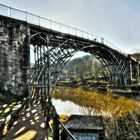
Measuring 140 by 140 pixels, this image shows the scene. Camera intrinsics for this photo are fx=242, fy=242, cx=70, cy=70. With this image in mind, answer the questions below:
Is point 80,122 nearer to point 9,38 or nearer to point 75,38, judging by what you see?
point 9,38

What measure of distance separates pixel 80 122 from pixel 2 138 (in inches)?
220

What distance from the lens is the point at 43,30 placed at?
2447 cm

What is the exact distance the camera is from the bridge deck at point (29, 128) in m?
10.3

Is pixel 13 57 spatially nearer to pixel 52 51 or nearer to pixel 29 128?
pixel 52 51

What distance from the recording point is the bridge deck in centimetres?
1026

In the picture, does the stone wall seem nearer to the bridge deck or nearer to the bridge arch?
the bridge arch

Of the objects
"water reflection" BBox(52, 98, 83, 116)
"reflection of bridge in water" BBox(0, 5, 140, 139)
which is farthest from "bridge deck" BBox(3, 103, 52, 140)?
"water reflection" BBox(52, 98, 83, 116)

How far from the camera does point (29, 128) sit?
11461 mm

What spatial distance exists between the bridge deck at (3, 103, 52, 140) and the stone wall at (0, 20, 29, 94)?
6010 mm

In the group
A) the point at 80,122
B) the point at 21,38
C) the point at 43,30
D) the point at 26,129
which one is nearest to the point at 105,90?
the point at 43,30

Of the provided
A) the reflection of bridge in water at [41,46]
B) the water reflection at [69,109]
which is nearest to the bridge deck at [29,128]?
the reflection of bridge in water at [41,46]

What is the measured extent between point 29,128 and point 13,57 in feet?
34.0

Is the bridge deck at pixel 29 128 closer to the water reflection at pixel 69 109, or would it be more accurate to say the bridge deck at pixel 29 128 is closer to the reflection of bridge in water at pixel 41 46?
the reflection of bridge in water at pixel 41 46

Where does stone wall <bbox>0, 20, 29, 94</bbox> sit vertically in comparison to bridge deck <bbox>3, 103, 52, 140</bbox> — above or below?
above
